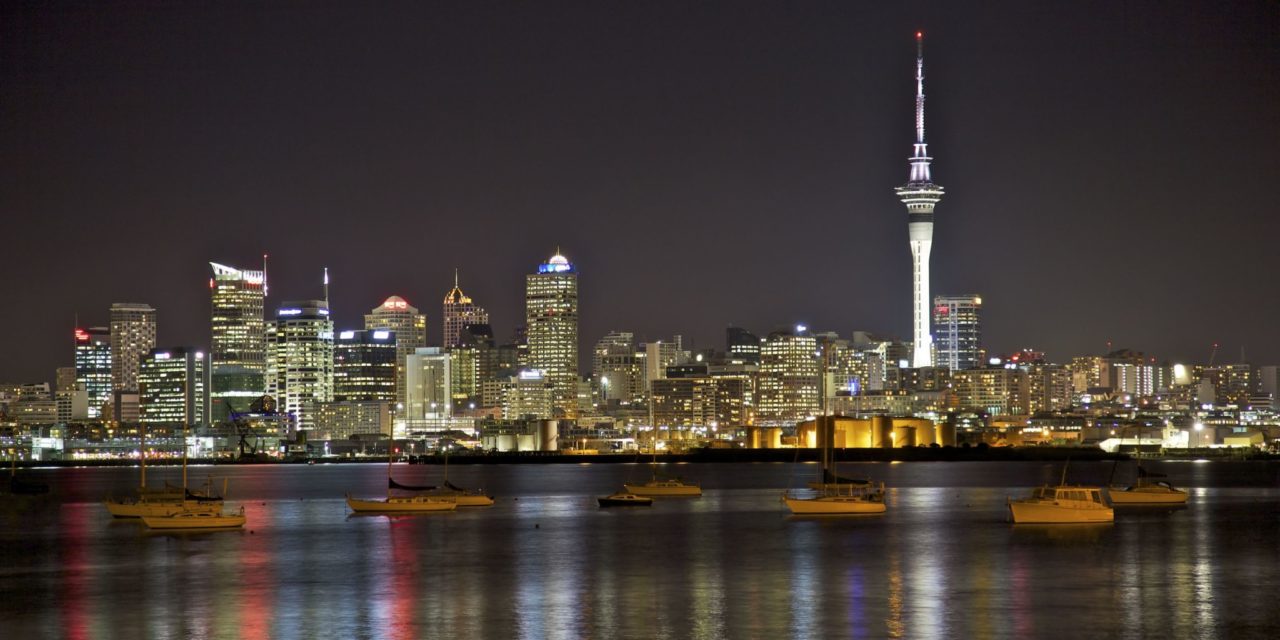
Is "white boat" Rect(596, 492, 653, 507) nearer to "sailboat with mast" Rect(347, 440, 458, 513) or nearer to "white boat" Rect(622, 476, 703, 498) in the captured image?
"white boat" Rect(622, 476, 703, 498)

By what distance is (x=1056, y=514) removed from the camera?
74.7 m

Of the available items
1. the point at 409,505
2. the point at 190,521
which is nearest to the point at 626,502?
the point at 409,505


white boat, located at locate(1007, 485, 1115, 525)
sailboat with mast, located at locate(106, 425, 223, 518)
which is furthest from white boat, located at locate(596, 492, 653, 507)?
white boat, located at locate(1007, 485, 1115, 525)

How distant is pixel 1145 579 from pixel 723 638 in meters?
19.4

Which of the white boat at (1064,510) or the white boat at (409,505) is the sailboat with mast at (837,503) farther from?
the white boat at (409,505)

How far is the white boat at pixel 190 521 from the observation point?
249 feet

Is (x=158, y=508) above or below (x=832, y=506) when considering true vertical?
above

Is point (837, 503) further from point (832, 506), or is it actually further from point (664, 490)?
point (664, 490)

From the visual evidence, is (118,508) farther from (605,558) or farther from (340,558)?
(605,558)

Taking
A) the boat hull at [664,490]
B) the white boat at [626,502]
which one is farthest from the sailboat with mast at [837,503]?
the boat hull at [664,490]

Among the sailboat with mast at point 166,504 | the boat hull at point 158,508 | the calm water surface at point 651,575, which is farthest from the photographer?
the sailboat with mast at point 166,504

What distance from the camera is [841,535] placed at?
70.7 m

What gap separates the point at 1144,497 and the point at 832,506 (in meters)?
20.6

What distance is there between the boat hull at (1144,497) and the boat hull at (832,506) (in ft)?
54.0
